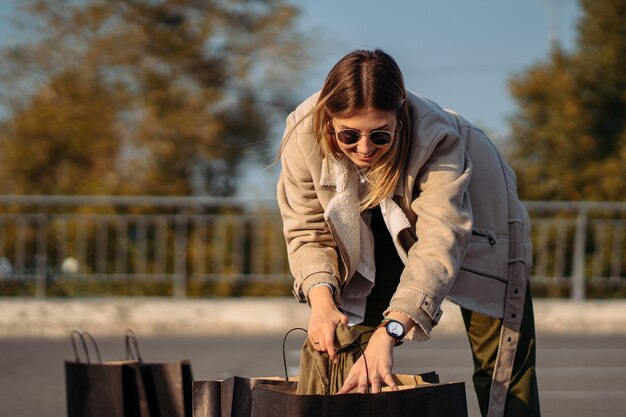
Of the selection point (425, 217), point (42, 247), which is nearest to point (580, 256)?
point (42, 247)

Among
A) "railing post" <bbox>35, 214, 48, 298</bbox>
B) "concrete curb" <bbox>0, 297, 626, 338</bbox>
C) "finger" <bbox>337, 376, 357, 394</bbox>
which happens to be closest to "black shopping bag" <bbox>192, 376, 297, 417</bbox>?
"finger" <bbox>337, 376, 357, 394</bbox>

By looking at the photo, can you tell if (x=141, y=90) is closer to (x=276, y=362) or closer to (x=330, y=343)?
(x=276, y=362)

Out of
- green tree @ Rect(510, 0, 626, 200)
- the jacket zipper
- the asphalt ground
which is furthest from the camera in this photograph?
green tree @ Rect(510, 0, 626, 200)

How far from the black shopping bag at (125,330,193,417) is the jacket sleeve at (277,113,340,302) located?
773 millimetres

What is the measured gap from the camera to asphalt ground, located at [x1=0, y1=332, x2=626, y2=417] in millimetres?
6723

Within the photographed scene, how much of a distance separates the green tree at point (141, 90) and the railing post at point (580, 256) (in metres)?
6.59

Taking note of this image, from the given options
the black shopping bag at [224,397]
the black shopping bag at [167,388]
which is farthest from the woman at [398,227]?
the black shopping bag at [167,388]

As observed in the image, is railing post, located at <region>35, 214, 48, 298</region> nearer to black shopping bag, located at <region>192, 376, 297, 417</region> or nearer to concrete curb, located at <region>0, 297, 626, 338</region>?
concrete curb, located at <region>0, 297, 626, 338</region>

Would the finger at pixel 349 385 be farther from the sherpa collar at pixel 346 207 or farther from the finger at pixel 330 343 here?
the sherpa collar at pixel 346 207

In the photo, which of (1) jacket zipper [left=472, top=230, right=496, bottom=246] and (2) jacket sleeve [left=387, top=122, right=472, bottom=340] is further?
(1) jacket zipper [left=472, top=230, right=496, bottom=246]

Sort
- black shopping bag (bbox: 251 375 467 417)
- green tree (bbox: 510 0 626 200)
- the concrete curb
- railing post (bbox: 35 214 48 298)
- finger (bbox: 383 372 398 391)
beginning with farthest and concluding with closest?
green tree (bbox: 510 0 626 200), railing post (bbox: 35 214 48 298), the concrete curb, finger (bbox: 383 372 398 391), black shopping bag (bbox: 251 375 467 417)

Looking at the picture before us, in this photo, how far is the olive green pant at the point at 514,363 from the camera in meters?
3.46

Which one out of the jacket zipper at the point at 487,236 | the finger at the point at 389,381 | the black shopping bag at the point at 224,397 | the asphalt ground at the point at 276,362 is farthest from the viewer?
the asphalt ground at the point at 276,362

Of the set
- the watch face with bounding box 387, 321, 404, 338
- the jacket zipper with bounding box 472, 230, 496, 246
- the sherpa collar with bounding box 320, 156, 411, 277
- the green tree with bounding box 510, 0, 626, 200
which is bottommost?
the watch face with bounding box 387, 321, 404, 338
